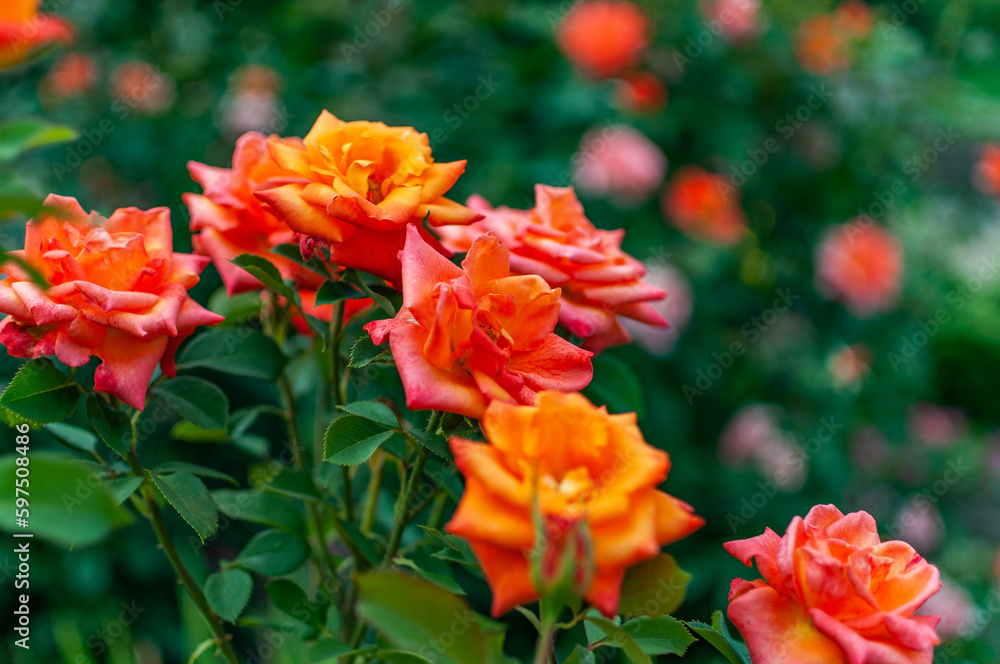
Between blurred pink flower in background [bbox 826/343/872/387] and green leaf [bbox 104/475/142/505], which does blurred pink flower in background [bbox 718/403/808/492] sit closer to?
→ blurred pink flower in background [bbox 826/343/872/387]

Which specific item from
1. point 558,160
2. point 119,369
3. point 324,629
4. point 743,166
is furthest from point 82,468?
Result: point 743,166

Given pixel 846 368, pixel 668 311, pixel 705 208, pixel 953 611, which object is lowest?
pixel 953 611

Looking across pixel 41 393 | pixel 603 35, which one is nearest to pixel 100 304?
pixel 41 393

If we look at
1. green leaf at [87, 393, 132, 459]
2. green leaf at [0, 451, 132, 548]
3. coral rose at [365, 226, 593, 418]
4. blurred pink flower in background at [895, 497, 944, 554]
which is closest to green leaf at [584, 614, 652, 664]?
coral rose at [365, 226, 593, 418]

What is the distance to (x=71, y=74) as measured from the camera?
64.7 inches

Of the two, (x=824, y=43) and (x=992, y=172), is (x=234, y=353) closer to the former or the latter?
(x=824, y=43)

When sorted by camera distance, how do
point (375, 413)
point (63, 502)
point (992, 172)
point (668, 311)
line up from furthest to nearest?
point (992, 172) < point (668, 311) < point (375, 413) < point (63, 502)

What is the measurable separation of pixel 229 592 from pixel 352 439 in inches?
8.4

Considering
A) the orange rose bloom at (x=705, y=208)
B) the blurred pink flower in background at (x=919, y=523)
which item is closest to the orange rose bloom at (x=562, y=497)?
the orange rose bloom at (x=705, y=208)

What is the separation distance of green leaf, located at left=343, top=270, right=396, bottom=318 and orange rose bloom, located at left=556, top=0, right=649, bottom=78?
3.95 ft

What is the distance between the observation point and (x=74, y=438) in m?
0.63

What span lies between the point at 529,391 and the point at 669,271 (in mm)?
1303

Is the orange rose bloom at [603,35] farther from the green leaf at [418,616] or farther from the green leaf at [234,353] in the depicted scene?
the green leaf at [418,616]

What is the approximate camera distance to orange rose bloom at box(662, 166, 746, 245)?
5.72ft
